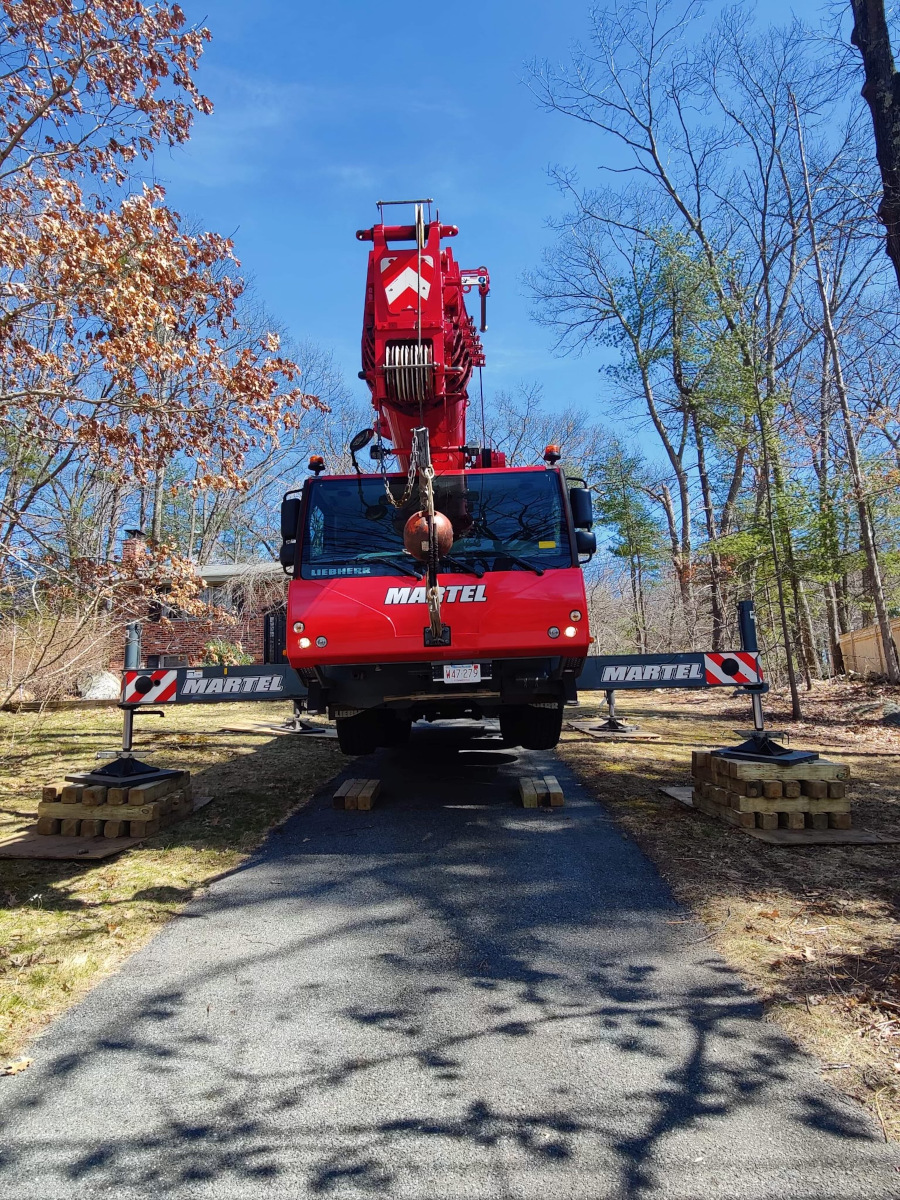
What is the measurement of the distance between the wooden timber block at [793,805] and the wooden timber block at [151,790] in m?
4.63

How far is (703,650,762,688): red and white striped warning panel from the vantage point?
6.01 m

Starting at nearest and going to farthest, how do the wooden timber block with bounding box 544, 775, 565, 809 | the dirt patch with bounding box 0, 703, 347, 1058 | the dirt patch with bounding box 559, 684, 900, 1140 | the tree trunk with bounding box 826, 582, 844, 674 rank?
the dirt patch with bounding box 559, 684, 900, 1140, the dirt patch with bounding box 0, 703, 347, 1058, the wooden timber block with bounding box 544, 775, 565, 809, the tree trunk with bounding box 826, 582, 844, 674

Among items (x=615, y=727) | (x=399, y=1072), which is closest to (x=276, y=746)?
(x=615, y=727)

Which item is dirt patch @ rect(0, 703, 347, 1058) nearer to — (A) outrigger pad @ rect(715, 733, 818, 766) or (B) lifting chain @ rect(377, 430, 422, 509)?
(B) lifting chain @ rect(377, 430, 422, 509)

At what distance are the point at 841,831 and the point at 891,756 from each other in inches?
173

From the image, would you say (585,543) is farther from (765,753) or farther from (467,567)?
(765,753)

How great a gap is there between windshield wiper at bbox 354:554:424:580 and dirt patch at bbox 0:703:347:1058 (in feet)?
7.82

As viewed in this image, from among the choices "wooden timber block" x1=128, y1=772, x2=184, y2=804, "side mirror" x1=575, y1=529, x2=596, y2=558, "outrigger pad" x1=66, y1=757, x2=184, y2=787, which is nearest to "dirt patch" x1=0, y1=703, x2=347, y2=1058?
"wooden timber block" x1=128, y1=772, x2=184, y2=804

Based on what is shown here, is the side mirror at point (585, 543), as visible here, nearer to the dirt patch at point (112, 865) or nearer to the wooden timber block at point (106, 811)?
the dirt patch at point (112, 865)

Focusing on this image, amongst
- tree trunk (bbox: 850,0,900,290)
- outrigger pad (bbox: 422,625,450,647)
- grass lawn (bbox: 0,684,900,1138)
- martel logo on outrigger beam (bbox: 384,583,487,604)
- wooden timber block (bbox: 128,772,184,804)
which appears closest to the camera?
grass lawn (bbox: 0,684,900,1138)

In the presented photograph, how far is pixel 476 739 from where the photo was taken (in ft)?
34.1

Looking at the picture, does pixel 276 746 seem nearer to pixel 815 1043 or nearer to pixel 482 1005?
pixel 482 1005

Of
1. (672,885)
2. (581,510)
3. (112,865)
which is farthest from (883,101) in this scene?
(112,865)

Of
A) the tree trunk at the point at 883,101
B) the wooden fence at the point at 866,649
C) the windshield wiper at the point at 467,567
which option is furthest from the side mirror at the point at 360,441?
the wooden fence at the point at 866,649
